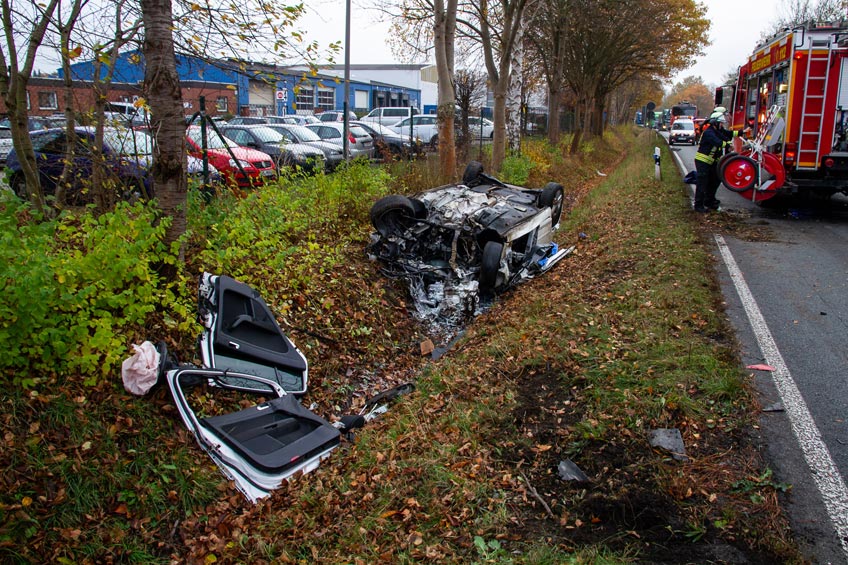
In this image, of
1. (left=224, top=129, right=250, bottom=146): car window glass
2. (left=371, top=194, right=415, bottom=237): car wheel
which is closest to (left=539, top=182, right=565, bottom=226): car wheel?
(left=371, top=194, right=415, bottom=237): car wheel

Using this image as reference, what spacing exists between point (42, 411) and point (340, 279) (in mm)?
3822

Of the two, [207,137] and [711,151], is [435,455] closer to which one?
[207,137]

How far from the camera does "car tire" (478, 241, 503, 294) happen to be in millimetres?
7656

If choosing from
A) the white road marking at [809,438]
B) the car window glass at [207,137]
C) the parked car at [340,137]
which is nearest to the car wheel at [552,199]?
the white road marking at [809,438]

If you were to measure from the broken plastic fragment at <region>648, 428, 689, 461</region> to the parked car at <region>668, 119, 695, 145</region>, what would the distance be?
120 ft

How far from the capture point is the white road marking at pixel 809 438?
3.18 meters

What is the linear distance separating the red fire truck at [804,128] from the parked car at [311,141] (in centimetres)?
981

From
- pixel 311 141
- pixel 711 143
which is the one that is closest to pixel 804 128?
pixel 711 143

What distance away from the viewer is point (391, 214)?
8133 millimetres

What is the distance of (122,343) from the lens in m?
4.40

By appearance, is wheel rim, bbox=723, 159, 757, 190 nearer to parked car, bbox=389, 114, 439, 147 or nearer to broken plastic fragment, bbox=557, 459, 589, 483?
broken plastic fragment, bbox=557, 459, 589, 483

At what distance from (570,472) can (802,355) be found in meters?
2.62

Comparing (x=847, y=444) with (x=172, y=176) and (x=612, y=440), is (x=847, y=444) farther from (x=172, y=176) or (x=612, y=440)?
(x=172, y=176)

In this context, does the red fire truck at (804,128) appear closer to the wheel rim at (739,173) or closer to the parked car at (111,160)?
the wheel rim at (739,173)
